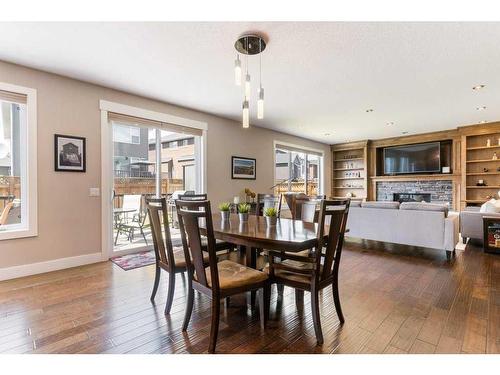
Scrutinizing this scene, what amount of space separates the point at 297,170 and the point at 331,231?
582 cm

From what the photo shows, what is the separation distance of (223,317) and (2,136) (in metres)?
3.43

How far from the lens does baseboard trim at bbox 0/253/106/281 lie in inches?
117

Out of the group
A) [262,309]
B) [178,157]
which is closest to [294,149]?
[178,157]

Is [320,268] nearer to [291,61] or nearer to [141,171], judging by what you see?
[291,61]

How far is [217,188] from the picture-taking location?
515 cm

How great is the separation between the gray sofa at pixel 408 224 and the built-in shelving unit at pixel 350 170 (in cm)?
375

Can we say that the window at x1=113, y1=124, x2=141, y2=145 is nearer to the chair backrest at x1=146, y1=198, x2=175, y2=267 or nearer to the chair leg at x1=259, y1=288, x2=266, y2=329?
the chair backrest at x1=146, y1=198, x2=175, y2=267

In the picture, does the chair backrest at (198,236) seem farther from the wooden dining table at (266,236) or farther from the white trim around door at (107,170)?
the white trim around door at (107,170)

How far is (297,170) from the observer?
755 cm

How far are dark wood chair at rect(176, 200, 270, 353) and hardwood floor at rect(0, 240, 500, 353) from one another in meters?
0.22

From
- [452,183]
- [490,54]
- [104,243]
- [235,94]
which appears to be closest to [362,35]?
[490,54]

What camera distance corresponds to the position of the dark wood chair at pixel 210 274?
167 cm

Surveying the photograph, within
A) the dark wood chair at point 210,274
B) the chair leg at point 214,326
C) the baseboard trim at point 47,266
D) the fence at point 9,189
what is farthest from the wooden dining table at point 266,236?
the fence at point 9,189

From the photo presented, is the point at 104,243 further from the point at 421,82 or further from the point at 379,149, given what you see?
the point at 379,149
